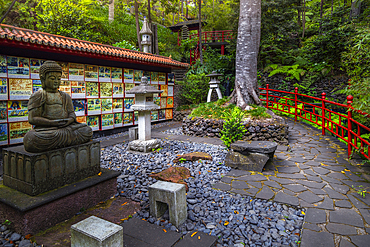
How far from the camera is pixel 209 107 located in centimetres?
990

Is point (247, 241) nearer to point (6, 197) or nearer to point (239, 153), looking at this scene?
point (239, 153)

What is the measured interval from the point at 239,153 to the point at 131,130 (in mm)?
4073

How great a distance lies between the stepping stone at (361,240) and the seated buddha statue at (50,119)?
13.0 feet

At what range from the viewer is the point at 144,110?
6.59 m

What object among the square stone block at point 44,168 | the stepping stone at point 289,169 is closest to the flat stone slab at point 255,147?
the stepping stone at point 289,169

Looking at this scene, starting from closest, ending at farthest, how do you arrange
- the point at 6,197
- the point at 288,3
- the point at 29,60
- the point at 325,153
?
the point at 6,197 < the point at 325,153 < the point at 29,60 < the point at 288,3

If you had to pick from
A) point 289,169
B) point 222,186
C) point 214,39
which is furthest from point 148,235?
point 214,39

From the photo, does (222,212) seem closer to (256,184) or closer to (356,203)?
(256,184)

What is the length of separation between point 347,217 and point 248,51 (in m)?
7.41

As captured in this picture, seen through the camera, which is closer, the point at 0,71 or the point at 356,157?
the point at 356,157

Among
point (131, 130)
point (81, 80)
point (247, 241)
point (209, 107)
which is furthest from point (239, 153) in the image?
point (81, 80)

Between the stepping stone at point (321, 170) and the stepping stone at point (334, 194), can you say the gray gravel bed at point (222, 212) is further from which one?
the stepping stone at point (321, 170)

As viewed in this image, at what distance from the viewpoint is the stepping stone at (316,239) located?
253cm

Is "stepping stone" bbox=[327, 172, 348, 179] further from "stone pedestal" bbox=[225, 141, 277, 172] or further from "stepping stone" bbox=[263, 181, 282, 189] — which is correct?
"stepping stone" bbox=[263, 181, 282, 189]
